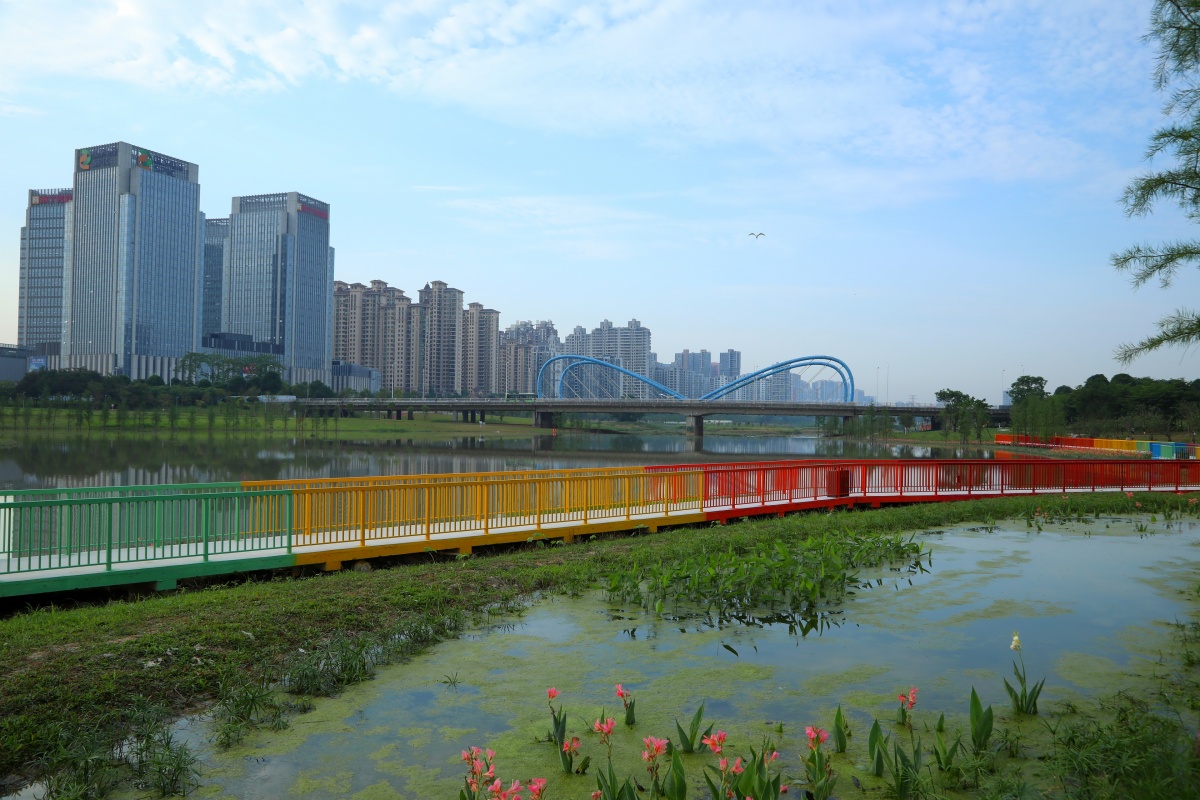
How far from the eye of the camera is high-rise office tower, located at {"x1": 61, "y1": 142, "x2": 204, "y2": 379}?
18150 cm

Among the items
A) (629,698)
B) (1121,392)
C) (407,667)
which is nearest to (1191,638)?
(629,698)

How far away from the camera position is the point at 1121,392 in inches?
3723

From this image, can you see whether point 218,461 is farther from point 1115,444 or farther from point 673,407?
point 673,407

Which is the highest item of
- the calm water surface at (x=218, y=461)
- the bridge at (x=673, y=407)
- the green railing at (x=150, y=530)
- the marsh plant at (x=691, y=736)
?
the bridge at (x=673, y=407)

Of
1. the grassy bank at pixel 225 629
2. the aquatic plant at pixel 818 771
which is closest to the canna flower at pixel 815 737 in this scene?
the aquatic plant at pixel 818 771

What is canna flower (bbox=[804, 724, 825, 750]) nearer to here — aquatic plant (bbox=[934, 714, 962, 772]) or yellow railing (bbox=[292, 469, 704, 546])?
aquatic plant (bbox=[934, 714, 962, 772])

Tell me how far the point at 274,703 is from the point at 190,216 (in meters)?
215

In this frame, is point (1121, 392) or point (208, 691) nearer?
point (208, 691)

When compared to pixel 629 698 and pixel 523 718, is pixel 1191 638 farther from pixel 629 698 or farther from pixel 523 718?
pixel 523 718

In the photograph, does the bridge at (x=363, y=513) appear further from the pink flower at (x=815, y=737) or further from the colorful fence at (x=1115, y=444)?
the colorful fence at (x=1115, y=444)

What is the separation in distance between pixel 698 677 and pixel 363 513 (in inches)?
284

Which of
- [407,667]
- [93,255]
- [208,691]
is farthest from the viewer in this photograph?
[93,255]

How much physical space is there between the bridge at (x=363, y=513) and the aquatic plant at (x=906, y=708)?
8.62m

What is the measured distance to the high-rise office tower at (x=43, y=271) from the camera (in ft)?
644
